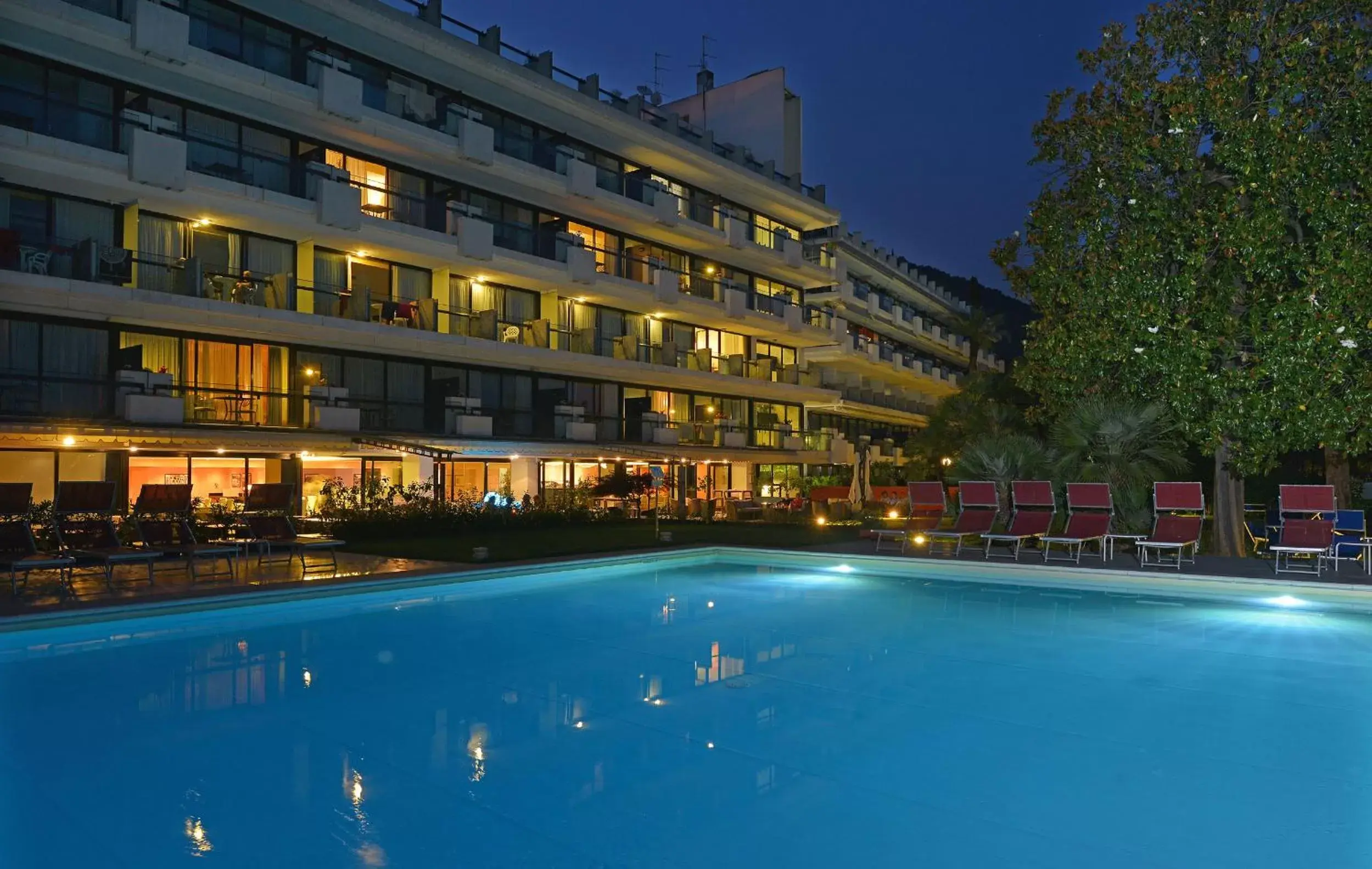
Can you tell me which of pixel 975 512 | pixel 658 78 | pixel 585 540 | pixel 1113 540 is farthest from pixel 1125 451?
pixel 658 78

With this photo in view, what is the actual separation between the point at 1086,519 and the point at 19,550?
15447 mm

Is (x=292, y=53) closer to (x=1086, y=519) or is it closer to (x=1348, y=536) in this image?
(x=1086, y=519)

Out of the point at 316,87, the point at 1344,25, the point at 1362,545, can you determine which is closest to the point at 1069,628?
the point at 1362,545

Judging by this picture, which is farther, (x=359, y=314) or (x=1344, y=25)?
(x=359, y=314)

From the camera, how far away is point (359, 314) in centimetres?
2467

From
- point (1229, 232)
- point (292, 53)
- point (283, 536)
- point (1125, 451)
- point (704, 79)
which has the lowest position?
point (283, 536)

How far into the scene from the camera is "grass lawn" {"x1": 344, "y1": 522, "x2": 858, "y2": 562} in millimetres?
17219

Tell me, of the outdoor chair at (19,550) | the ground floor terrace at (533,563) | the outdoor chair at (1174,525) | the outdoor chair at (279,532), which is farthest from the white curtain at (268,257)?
the outdoor chair at (1174,525)

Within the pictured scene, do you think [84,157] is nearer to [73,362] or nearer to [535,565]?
[73,362]

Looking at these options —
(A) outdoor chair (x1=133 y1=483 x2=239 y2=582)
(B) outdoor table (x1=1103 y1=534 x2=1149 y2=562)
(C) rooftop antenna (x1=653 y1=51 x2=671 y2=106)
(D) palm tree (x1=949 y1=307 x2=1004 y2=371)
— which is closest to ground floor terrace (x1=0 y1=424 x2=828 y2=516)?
(A) outdoor chair (x1=133 y1=483 x2=239 y2=582)

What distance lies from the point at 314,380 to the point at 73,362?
18.1ft

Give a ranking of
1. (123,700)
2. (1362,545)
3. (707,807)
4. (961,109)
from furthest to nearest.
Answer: (961,109), (1362,545), (123,700), (707,807)

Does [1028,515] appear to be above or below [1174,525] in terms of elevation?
above

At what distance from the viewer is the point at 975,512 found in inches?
677
